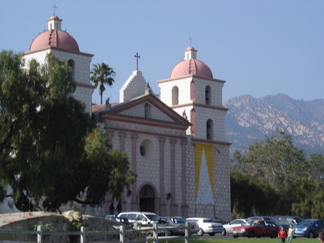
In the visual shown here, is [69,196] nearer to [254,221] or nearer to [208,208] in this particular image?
[254,221]

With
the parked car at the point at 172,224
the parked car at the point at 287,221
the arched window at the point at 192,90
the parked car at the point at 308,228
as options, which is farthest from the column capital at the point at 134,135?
the parked car at the point at 308,228

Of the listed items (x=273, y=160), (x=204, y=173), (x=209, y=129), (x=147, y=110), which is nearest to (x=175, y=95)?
(x=209, y=129)

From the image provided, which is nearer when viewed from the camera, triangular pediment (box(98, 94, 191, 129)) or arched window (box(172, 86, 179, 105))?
triangular pediment (box(98, 94, 191, 129))

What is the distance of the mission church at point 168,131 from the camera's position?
193 ft

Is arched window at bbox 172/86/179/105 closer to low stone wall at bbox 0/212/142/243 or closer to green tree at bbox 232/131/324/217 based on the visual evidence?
green tree at bbox 232/131/324/217

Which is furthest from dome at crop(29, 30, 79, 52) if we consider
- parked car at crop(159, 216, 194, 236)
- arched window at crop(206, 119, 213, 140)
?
parked car at crop(159, 216, 194, 236)

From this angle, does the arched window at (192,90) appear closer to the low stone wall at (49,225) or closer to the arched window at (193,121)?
the arched window at (193,121)

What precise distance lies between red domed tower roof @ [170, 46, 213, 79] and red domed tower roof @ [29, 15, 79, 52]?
39.9 ft

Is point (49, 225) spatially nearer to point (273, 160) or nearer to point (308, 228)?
point (308, 228)

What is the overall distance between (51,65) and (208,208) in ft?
93.3

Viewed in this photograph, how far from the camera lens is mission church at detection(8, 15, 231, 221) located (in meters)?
58.9

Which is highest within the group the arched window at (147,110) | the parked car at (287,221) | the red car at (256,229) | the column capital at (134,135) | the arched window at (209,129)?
the arched window at (147,110)

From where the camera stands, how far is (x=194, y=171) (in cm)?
6544

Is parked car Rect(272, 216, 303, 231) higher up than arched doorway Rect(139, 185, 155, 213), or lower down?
lower down
